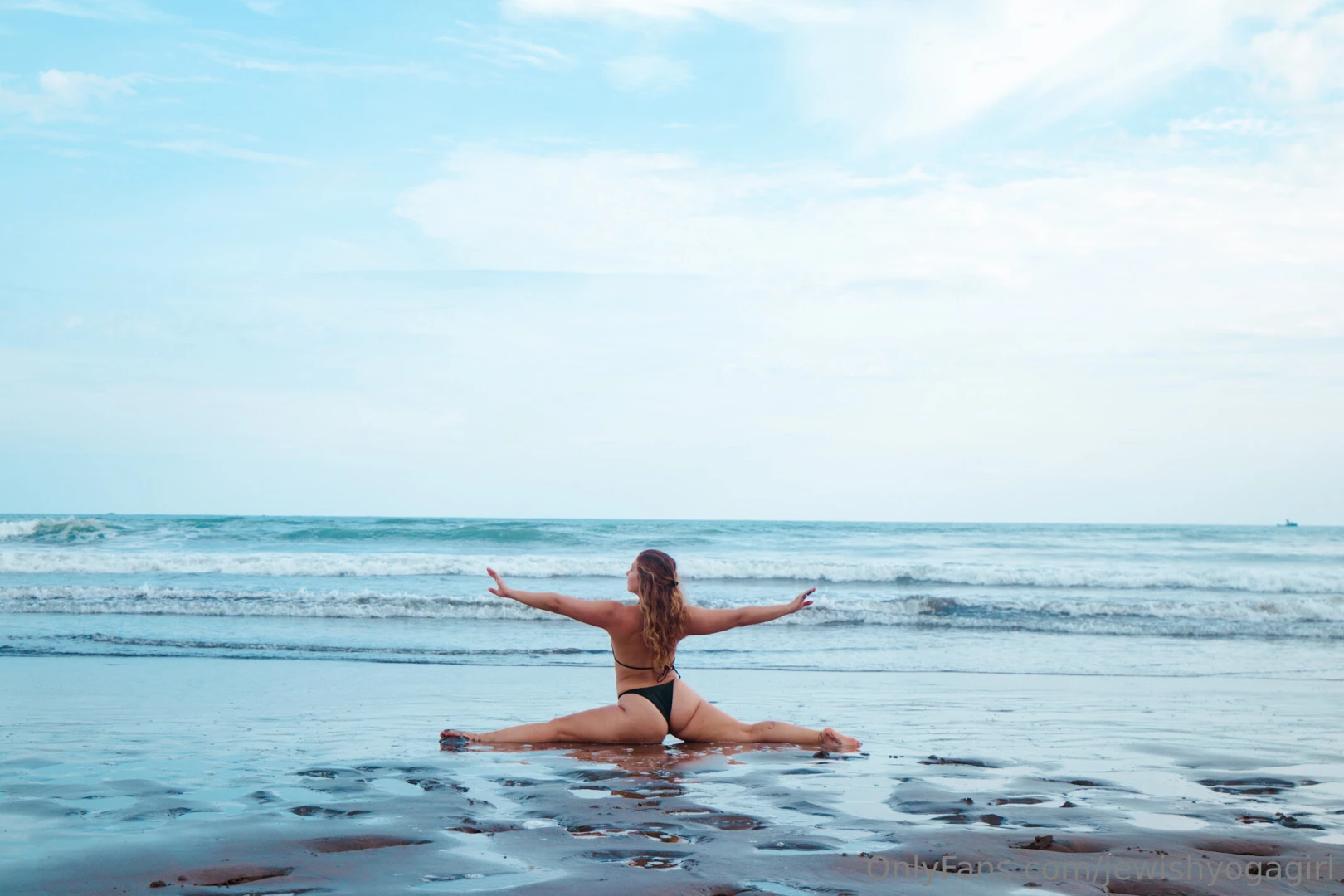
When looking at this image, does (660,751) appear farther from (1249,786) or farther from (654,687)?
(1249,786)

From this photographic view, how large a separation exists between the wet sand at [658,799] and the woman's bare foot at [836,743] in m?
0.10

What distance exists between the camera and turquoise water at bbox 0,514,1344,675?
1130 centimetres

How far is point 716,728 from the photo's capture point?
21.2 ft

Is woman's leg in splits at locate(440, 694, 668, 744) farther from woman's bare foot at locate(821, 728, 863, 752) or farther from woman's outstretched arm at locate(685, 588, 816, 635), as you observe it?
woman's bare foot at locate(821, 728, 863, 752)

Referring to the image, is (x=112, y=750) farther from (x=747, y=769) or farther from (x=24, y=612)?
(x=24, y=612)

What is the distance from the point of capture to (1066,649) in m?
12.2

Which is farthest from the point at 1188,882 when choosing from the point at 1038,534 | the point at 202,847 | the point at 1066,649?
the point at 1038,534

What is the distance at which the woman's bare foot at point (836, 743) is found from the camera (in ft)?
19.8

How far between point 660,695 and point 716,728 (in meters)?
0.47

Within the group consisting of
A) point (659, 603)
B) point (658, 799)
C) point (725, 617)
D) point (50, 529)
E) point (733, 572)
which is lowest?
point (733, 572)

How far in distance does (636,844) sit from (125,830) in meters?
2.13

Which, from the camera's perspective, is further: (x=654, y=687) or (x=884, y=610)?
(x=884, y=610)

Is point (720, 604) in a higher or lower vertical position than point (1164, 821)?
lower

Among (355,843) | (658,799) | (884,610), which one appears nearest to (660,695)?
(658,799)
